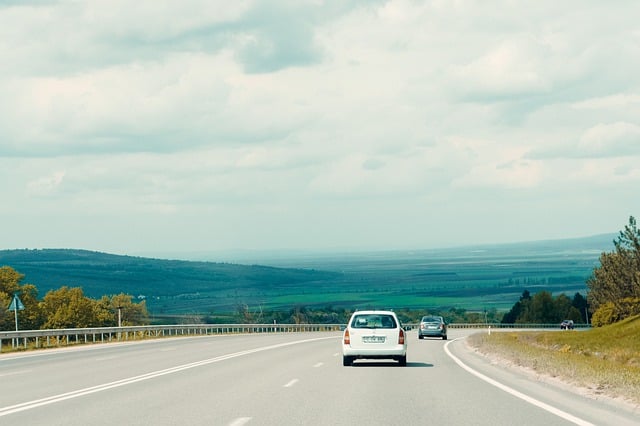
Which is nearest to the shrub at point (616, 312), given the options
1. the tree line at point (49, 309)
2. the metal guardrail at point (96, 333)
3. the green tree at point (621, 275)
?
the green tree at point (621, 275)

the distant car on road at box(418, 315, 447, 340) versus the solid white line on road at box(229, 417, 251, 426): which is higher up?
the solid white line on road at box(229, 417, 251, 426)

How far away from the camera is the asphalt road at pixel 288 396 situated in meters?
13.8

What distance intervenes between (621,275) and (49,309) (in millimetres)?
81365

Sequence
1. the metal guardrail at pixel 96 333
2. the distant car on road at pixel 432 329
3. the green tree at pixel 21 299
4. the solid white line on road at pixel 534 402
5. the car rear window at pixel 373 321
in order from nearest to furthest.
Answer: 1. the solid white line on road at pixel 534 402
2. the car rear window at pixel 373 321
3. the metal guardrail at pixel 96 333
4. the distant car on road at pixel 432 329
5. the green tree at pixel 21 299

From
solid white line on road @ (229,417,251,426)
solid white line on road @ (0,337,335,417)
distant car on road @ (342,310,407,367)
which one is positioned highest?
distant car on road @ (342,310,407,367)

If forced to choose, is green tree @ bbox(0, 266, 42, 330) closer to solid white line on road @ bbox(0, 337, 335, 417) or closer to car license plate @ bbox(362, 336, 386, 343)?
solid white line on road @ bbox(0, 337, 335, 417)

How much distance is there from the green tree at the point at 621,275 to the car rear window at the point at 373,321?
115 metres

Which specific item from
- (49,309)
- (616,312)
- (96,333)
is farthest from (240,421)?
(616,312)

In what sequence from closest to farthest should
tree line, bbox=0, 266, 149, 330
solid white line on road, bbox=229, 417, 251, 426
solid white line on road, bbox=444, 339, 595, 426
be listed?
1. solid white line on road, bbox=229, 417, 251, 426
2. solid white line on road, bbox=444, 339, 595, 426
3. tree line, bbox=0, 266, 149, 330

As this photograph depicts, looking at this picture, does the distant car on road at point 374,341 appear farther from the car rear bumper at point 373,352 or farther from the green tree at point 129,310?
the green tree at point 129,310

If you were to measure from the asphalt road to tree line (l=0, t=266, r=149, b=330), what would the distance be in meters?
80.9

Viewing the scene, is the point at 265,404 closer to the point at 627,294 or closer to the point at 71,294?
the point at 71,294

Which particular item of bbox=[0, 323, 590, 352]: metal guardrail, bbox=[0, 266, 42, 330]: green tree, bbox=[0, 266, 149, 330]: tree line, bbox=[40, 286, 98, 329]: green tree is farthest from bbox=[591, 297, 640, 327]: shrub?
bbox=[0, 266, 42, 330]: green tree

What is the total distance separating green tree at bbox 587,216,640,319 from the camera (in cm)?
13962
